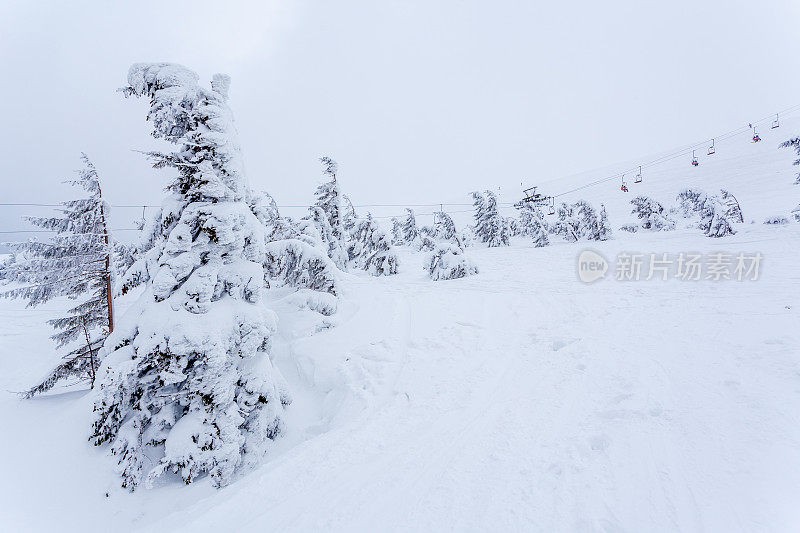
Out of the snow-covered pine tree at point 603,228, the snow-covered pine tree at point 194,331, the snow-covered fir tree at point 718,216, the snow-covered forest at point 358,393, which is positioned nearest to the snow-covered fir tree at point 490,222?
the snow-covered pine tree at point 603,228

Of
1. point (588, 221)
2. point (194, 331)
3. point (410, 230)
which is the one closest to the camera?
point (194, 331)

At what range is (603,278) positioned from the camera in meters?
13.2

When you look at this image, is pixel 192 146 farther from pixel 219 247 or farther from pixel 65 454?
pixel 65 454

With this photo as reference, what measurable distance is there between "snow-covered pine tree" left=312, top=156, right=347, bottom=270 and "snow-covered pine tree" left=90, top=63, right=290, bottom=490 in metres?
12.6

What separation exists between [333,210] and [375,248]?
4072 mm

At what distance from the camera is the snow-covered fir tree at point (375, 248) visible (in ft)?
71.3

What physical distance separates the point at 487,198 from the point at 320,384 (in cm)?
3243

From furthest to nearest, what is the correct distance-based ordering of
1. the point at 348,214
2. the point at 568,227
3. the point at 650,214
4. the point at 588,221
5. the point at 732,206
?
the point at 568,227, the point at 588,221, the point at 650,214, the point at 348,214, the point at 732,206

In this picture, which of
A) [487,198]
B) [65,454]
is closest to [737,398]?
[65,454]

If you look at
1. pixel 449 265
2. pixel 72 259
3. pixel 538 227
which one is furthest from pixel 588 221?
pixel 72 259

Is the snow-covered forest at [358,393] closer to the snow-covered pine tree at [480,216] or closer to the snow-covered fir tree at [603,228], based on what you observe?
the snow-covered fir tree at [603,228]

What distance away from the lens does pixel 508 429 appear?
14.7 ft

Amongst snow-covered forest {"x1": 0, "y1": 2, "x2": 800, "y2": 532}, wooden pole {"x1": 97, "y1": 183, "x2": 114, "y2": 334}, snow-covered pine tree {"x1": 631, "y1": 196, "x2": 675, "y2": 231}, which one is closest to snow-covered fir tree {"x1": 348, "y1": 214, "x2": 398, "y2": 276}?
snow-covered forest {"x1": 0, "y1": 2, "x2": 800, "y2": 532}

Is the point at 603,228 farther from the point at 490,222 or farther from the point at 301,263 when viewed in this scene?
the point at 301,263
